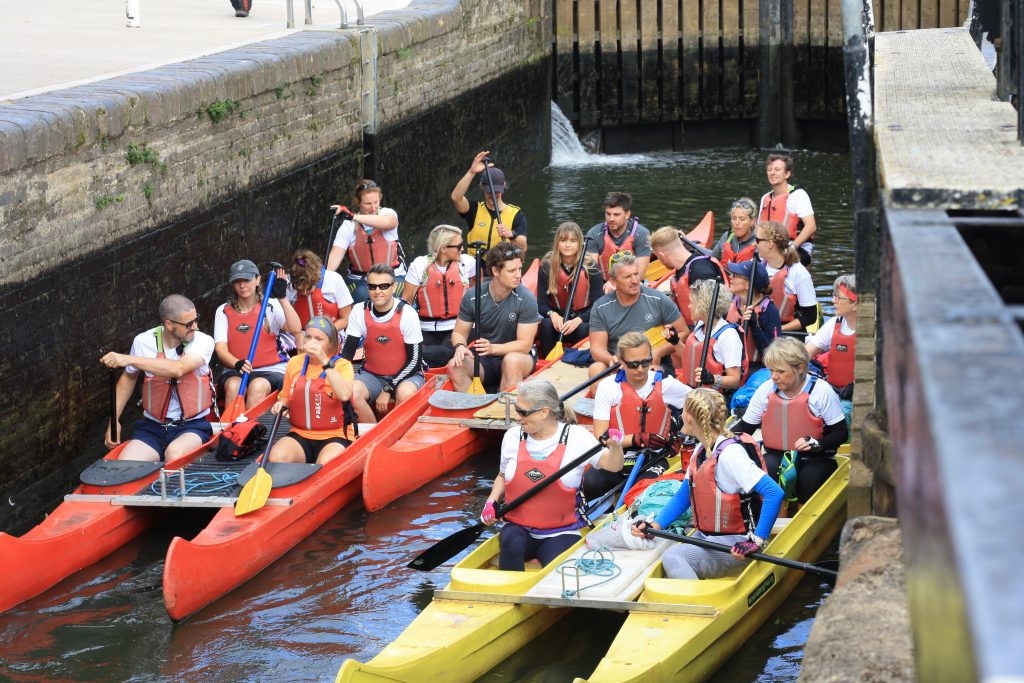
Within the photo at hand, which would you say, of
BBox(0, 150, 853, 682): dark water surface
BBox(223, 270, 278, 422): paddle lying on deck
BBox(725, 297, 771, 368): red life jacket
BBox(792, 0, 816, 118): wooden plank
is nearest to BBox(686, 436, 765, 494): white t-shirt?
BBox(0, 150, 853, 682): dark water surface

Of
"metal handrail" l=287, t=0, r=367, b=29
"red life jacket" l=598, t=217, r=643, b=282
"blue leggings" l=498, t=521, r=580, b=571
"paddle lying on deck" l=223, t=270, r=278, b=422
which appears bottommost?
"blue leggings" l=498, t=521, r=580, b=571

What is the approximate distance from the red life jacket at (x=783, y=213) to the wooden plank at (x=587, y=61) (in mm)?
8539

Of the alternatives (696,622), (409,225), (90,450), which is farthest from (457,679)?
(409,225)

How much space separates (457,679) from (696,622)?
0.97 m

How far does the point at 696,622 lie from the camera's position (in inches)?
214

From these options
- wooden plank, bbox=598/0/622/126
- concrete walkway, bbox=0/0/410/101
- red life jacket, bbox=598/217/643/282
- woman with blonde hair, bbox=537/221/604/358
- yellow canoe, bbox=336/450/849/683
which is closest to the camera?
yellow canoe, bbox=336/450/849/683

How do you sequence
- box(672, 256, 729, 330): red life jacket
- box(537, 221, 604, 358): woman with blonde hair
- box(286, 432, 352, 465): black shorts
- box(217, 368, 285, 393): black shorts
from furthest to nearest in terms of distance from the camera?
box(537, 221, 604, 358): woman with blonde hair, box(672, 256, 729, 330): red life jacket, box(217, 368, 285, 393): black shorts, box(286, 432, 352, 465): black shorts

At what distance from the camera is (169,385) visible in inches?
297

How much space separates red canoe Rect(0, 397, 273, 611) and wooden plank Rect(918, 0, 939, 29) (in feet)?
43.3

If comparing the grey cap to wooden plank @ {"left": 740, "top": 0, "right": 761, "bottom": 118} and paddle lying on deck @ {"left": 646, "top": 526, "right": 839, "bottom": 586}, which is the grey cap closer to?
paddle lying on deck @ {"left": 646, "top": 526, "right": 839, "bottom": 586}

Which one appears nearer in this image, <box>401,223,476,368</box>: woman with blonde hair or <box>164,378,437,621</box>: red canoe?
<box>164,378,437,621</box>: red canoe

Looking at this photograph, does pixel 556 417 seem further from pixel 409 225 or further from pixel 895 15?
pixel 895 15

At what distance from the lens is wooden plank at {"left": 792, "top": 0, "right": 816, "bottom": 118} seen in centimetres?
1825

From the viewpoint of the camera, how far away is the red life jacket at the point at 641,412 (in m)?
6.86
